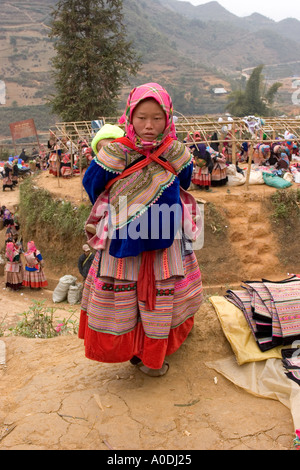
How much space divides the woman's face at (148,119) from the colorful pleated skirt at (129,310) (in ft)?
2.25

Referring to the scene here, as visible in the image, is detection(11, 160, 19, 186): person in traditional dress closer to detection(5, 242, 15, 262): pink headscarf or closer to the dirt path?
detection(5, 242, 15, 262): pink headscarf

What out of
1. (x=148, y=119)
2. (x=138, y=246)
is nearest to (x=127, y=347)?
(x=138, y=246)

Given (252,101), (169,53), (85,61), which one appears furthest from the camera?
(169,53)

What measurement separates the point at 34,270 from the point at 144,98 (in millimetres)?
7844

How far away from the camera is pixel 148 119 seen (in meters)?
2.39

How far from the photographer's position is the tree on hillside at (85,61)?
18000 millimetres

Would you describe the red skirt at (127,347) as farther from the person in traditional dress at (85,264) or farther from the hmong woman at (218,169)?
the hmong woman at (218,169)

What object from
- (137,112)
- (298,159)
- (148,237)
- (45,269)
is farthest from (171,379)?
(298,159)

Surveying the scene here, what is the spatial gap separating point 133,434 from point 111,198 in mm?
1337

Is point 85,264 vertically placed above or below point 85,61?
below

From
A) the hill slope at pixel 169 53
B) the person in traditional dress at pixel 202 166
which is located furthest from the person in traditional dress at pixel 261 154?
the hill slope at pixel 169 53

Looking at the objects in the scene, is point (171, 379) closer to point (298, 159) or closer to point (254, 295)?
point (254, 295)

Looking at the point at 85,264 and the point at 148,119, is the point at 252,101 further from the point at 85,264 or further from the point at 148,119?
the point at 148,119

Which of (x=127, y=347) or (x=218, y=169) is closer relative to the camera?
(x=127, y=347)
